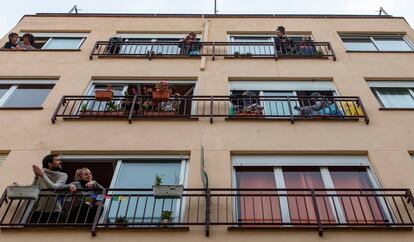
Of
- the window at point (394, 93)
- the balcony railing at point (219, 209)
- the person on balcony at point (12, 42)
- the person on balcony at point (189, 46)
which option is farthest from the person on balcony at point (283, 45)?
the person on balcony at point (12, 42)

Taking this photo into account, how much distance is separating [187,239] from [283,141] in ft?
12.0

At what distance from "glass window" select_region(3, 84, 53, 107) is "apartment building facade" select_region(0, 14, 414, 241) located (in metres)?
0.06

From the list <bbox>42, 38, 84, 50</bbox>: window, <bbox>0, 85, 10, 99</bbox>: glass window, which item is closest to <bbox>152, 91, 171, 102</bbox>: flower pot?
<bbox>0, 85, 10, 99</bbox>: glass window

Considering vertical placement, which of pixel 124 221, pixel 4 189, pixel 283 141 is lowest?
pixel 124 221

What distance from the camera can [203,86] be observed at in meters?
11.8

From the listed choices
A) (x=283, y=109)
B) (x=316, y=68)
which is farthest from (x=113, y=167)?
(x=316, y=68)

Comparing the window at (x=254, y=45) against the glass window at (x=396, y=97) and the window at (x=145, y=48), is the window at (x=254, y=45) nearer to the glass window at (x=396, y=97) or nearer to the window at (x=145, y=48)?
the window at (x=145, y=48)

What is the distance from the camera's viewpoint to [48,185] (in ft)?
26.0

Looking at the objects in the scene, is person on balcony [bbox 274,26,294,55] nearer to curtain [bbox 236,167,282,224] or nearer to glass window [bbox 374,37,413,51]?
glass window [bbox 374,37,413,51]

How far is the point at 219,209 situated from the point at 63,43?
396 inches

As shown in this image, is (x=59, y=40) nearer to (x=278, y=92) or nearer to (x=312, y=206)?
(x=278, y=92)

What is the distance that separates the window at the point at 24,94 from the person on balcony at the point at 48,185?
11.3 ft

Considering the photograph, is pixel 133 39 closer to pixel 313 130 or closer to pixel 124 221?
pixel 313 130

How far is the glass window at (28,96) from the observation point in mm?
11398
